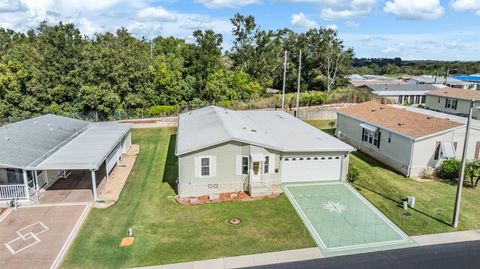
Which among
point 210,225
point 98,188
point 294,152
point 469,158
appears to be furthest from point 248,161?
point 469,158

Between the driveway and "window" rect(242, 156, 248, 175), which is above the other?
"window" rect(242, 156, 248, 175)

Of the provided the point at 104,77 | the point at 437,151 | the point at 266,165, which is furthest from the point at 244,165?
the point at 104,77

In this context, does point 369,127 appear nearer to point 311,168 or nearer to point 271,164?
point 311,168

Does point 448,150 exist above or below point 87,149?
below

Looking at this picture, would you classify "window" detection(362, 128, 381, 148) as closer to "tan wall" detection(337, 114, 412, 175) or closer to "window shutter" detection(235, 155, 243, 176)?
"tan wall" detection(337, 114, 412, 175)

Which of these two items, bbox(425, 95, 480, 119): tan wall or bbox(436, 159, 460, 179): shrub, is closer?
bbox(436, 159, 460, 179): shrub

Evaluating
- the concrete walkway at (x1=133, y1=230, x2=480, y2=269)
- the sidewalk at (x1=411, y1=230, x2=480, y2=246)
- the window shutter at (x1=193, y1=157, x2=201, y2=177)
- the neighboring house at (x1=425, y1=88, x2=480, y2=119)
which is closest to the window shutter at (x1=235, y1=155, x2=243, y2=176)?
the window shutter at (x1=193, y1=157, x2=201, y2=177)
